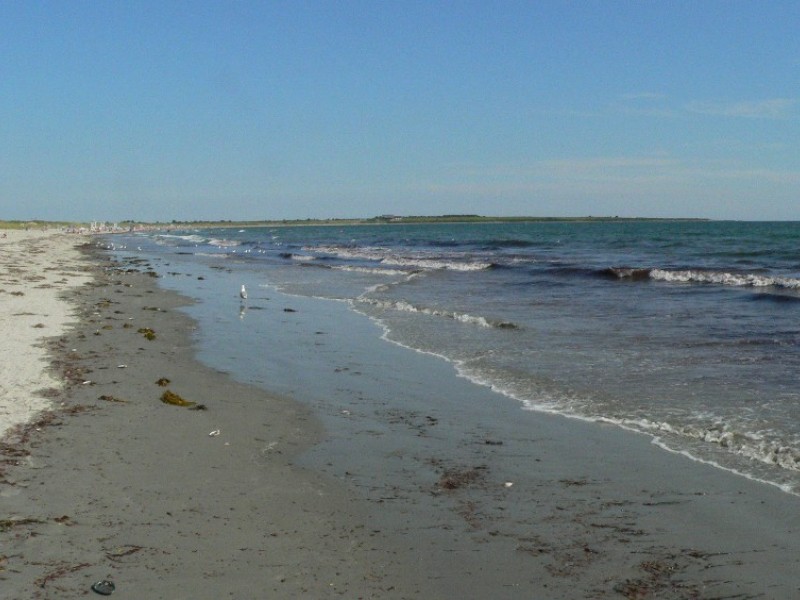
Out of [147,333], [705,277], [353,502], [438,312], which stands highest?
[705,277]

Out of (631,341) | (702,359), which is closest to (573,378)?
(702,359)

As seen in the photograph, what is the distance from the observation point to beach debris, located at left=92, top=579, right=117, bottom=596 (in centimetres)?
457

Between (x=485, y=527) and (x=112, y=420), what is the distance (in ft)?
15.5

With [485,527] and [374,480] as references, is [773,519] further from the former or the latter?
[374,480]

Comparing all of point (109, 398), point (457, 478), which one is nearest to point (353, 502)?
point (457, 478)

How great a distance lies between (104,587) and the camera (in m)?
4.62

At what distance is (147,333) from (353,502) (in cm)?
1005

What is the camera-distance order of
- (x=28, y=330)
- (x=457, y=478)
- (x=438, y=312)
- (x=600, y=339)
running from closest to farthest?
(x=457, y=478) < (x=28, y=330) < (x=600, y=339) < (x=438, y=312)

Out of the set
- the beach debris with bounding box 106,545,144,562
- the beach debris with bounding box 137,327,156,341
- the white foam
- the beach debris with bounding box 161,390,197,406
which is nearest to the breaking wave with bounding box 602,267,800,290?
the white foam

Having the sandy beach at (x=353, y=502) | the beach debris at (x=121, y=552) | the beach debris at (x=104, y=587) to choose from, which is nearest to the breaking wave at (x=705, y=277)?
the sandy beach at (x=353, y=502)

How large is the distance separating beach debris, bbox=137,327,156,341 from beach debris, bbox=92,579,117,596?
10.4m

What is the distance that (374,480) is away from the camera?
6.78 meters

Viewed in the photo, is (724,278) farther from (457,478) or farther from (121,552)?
(121,552)

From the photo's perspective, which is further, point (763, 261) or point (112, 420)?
point (763, 261)
